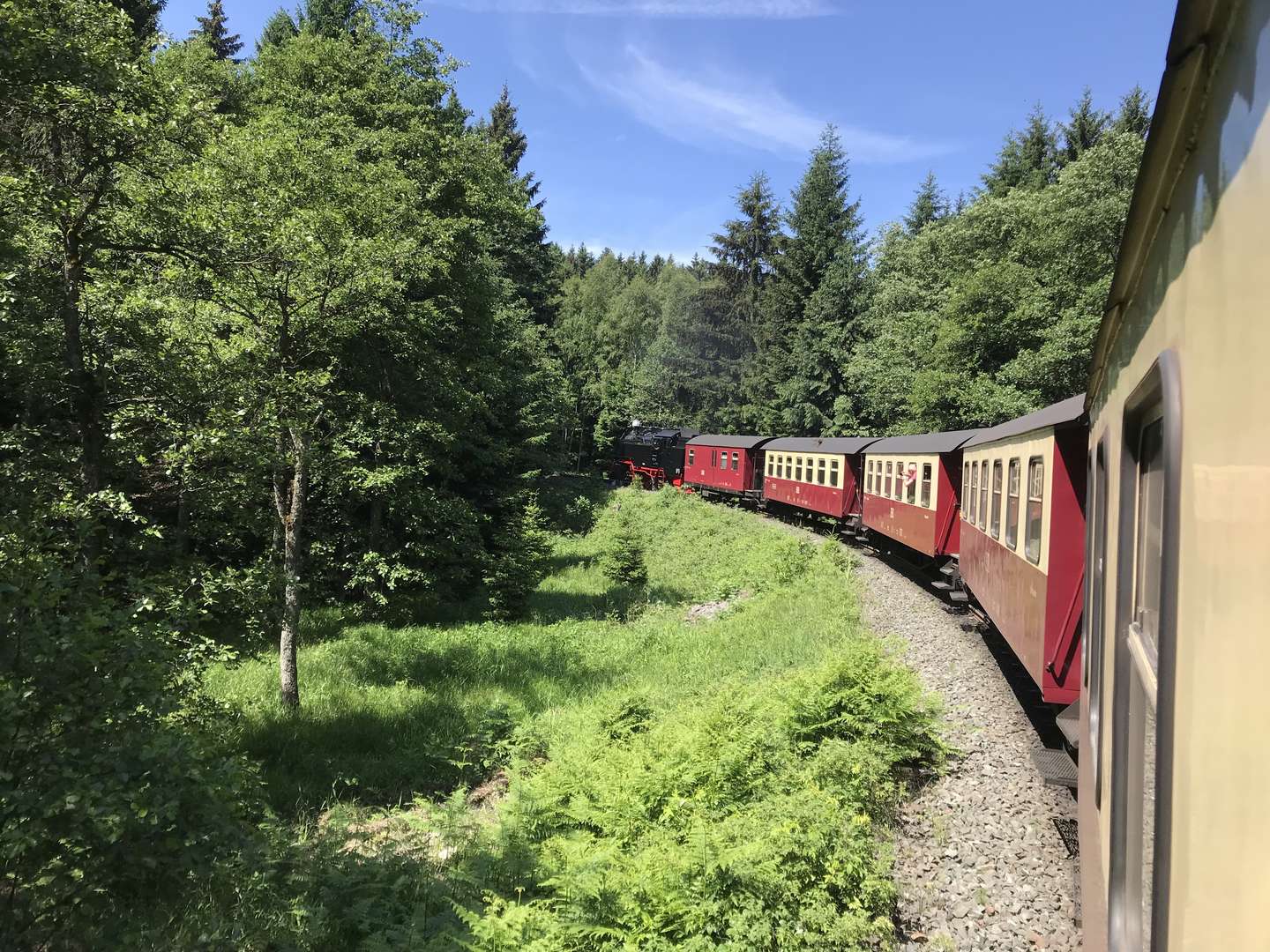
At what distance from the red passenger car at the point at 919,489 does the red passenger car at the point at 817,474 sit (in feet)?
7.17

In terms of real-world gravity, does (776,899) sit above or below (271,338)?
below

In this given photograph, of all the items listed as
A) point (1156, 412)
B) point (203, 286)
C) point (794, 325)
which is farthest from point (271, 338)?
point (794, 325)

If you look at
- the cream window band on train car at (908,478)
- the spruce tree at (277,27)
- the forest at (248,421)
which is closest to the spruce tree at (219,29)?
the spruce tree at (277,27)

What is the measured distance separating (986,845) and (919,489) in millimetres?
9308

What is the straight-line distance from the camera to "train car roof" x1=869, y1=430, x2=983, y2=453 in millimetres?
12688

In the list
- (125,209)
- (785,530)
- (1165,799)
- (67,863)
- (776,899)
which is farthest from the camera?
(785,530)

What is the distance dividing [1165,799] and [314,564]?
15.6 metres

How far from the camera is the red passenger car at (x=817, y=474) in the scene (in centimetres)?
1994

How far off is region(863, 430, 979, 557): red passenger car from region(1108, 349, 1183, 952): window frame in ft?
35.4

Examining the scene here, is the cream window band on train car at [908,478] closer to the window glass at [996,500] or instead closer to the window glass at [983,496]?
the window glass at [983,496]

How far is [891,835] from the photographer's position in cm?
576

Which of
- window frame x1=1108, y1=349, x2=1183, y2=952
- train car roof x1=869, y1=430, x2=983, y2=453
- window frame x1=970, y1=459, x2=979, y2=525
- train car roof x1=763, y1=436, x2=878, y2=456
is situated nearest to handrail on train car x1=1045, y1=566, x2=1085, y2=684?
window frame x1=1108, y1=349, x2=1183, y2=952

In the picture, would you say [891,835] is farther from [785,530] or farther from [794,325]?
[794,325]

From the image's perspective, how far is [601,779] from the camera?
7.07 metres
